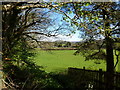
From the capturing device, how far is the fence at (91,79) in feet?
19.1

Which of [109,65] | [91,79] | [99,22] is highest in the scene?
[99,22]

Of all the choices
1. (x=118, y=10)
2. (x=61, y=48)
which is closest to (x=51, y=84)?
(x=61, y=48)

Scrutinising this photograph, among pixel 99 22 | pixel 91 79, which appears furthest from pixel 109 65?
pixel 99 22

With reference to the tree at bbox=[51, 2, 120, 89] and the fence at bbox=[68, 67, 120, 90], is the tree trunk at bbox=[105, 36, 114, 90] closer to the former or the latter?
the tree at bbox=[51, 2, 120, 89]

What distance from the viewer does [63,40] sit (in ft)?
21.9

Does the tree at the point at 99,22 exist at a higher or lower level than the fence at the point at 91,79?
higher

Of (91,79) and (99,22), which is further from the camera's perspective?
(91,79)

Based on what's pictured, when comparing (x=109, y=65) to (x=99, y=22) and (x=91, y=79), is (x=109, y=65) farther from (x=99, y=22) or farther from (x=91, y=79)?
(x=99, y=22)

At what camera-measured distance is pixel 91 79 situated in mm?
6418

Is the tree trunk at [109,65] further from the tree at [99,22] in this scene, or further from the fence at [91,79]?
the fence at [91,79]

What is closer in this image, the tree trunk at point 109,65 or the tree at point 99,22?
the tree at point 99,22

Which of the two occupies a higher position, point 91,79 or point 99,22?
point 99,22

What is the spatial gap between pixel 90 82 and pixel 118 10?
10.3ft

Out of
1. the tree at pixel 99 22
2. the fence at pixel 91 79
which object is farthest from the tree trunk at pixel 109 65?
the fence at pixel 91 79
